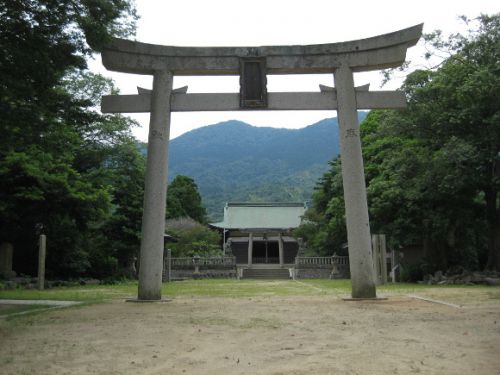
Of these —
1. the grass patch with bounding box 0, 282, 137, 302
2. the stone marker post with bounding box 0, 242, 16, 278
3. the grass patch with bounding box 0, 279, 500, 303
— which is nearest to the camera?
the grass patch with bounding box 0, 282, 137, 302

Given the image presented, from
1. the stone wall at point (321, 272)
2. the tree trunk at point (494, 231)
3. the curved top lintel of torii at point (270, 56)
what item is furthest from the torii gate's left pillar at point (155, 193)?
the stone wall at point (321, 272)

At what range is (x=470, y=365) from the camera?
4.04 m

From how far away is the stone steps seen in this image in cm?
3199

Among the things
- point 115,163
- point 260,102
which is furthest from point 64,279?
point 260,102

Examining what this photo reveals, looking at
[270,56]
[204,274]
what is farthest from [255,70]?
[204,274]

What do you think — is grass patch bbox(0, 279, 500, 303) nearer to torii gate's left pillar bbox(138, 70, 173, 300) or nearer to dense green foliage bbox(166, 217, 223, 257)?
torii gate's left pillar bbox(138, 70, 173, 300)

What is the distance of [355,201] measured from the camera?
1009cm

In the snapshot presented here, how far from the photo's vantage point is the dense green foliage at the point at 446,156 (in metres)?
16.0

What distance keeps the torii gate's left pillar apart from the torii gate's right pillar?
12.4 feet

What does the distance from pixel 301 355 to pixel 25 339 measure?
124 inches

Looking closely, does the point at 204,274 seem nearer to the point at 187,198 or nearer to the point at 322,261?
the point at 322,261

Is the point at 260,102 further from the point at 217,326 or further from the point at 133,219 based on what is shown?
the point at 133,219

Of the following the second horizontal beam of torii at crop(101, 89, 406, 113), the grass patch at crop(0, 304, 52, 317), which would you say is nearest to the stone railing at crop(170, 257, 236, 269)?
the second horizontal beam of torii at crop(101, 89, 406, 113)

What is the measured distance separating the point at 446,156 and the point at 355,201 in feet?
24.7
